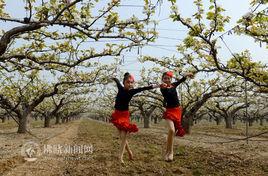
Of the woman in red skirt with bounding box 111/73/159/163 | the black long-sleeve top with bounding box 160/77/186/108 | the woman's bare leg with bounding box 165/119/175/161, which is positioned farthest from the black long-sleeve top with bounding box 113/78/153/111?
the woman's bare leg with bounding box 165/119/175/161

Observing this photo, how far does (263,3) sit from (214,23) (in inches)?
107

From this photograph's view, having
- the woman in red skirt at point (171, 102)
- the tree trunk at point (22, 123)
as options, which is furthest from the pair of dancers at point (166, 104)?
the tree trunk at point (22, 123)

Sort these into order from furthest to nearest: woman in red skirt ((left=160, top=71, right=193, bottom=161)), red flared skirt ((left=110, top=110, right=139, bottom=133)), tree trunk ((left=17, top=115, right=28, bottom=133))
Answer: tree trunk ((left=17, top=115, right=28, bottom=133)), red flared skirt ((left=110, top=110, right=139, bottom=133)), woman in red skirt ((left=160, top=71, right=193, bottom=161))

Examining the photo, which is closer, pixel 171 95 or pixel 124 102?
pixel 171 95

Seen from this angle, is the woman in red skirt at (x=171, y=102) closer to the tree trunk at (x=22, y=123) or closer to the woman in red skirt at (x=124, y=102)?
the woman in red skirt at (x=124, y=102)

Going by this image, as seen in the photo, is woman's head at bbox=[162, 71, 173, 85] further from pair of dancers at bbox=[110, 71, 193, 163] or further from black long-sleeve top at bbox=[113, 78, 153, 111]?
black long-sleeve top at bbox=[113, 78, 153, 111]

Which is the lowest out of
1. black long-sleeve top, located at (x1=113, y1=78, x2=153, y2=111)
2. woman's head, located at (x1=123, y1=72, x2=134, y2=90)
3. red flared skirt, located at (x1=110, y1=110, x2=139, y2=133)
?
red flared skirt, located at (x1=110, y1=110, x2=139, y2=133)

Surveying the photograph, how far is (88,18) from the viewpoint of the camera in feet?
33.0

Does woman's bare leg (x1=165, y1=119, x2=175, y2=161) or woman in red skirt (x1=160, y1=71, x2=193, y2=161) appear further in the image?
woman's bare leg (x1=165, y1=119, x2=175, y2=161)

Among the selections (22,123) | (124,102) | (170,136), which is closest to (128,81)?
(124,102)

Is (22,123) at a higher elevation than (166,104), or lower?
lower

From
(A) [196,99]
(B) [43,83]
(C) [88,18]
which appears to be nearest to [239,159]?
(C) [88,18]

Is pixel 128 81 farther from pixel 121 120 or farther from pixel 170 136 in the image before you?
pixel 170 136

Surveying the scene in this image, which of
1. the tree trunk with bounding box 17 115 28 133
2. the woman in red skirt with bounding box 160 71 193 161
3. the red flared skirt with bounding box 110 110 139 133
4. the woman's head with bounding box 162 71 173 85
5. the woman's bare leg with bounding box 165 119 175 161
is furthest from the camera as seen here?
the tree trunk with bounding box 17 115 28 133
